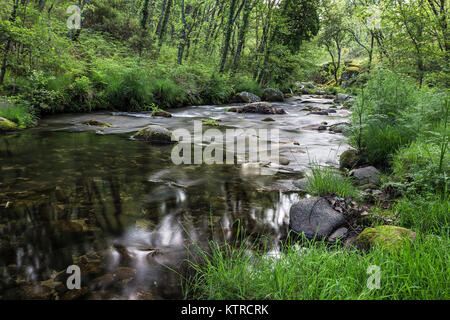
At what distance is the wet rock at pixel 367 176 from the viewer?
4.77 metres

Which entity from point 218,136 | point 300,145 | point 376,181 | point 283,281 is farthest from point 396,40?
point 283,281

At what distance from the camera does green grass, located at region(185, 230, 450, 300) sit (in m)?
1.87

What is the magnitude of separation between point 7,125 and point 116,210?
5964 millimetres

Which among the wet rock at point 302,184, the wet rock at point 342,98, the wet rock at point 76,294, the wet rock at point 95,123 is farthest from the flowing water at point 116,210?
the wet rock at point 342,98

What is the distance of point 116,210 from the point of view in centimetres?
370

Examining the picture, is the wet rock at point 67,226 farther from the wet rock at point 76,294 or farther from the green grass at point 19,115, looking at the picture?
the green grass at point 19,115

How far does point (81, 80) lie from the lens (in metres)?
10.2

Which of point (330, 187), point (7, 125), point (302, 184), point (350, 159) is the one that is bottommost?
point (302, 184)

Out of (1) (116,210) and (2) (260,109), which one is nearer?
(1) (116,210)

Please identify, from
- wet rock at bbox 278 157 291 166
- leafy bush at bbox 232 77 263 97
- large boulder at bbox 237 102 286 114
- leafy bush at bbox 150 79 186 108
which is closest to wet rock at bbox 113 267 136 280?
wet rock at bbox 278 157 291 166

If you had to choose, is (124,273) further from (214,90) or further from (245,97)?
(245,97)

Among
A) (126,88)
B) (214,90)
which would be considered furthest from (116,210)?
(214,90)

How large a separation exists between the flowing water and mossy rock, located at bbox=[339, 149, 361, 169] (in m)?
0.57
